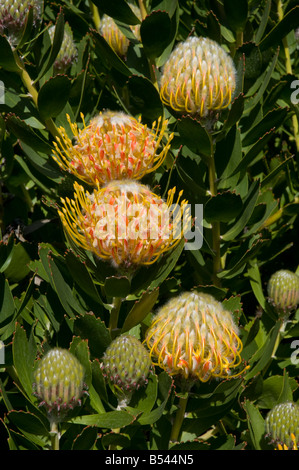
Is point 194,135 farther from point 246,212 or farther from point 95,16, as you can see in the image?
point 95,16

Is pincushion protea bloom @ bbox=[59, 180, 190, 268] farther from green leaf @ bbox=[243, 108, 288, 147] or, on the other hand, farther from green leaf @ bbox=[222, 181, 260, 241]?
green leaf @ bbox=[243, 108, 288, 147]

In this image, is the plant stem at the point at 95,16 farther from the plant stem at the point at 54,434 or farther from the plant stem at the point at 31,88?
the plant stem at the point at 54,434

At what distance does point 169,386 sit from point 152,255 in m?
0.39

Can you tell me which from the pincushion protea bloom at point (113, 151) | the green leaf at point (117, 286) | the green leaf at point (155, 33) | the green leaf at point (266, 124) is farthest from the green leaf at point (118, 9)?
the green leaf at point (117, 286)

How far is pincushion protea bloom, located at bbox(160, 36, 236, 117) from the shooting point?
6.58 feet

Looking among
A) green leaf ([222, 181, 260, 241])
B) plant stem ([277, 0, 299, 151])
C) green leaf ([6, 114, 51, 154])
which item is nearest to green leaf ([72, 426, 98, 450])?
green leaf ([222, 181, 260, 241])

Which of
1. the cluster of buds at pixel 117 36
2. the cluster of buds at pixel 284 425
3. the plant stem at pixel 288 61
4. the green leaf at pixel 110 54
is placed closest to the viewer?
the cluster of buds at pixel 284 425

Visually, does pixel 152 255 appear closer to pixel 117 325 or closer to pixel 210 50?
pixel 117 325

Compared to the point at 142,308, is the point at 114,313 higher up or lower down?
lower down

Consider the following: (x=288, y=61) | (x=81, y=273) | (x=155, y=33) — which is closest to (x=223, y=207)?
(x=81, y=273)

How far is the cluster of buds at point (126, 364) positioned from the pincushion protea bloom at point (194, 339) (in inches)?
1.7

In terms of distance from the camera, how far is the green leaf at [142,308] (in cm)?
185

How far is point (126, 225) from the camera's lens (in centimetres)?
180

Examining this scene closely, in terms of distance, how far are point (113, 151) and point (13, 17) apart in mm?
629
